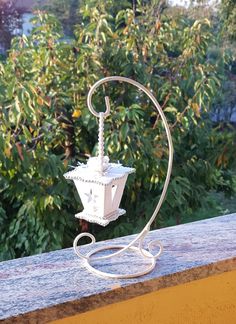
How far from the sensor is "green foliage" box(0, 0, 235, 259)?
5.82 ft


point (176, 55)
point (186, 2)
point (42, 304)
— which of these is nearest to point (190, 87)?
point (176, 55)

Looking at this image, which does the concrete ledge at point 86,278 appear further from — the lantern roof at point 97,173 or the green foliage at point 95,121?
the green foliage at point 95,121

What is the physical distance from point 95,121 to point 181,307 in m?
1.01

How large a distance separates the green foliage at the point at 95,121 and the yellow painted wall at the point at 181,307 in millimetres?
793

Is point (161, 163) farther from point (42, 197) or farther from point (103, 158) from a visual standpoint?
point (103, 158)

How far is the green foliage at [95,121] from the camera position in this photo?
1.78 m

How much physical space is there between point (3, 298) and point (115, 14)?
1.63 meters

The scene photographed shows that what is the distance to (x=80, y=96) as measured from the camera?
1979 millimetres

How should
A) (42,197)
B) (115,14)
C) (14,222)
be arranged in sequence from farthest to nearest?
(115,14)
(14,222)
(42,197)

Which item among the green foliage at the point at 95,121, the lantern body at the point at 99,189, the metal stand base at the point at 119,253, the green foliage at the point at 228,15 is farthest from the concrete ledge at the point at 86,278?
the green foliage at the point at 228,15

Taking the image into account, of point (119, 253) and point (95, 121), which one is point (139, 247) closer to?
point (119, 253)

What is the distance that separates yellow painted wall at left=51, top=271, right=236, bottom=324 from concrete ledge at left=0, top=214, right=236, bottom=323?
0.02 m

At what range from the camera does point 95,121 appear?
1.89m

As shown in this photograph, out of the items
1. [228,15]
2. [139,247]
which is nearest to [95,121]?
[139,247]
